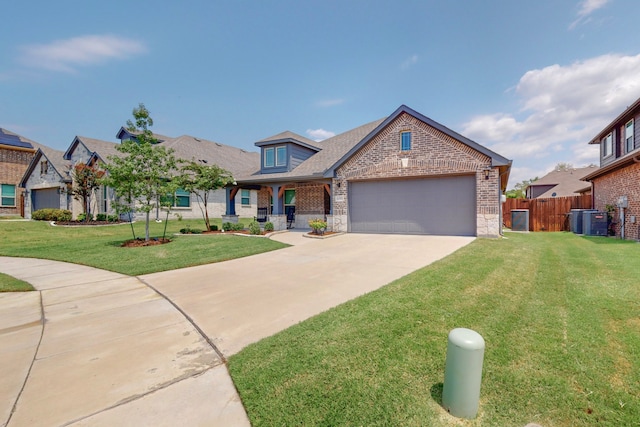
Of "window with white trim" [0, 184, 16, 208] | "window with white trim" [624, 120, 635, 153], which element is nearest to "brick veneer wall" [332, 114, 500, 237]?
"window with white trim" [624, 120, 635, 153]

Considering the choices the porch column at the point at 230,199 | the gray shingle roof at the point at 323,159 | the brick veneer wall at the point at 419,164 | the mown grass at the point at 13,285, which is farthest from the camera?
the porch column at the point at 230,199

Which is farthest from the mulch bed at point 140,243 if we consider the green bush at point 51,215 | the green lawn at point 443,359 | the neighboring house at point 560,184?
the neighboring house at point 560,184

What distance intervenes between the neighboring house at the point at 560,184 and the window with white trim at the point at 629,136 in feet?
60.4

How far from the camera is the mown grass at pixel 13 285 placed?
553 cm

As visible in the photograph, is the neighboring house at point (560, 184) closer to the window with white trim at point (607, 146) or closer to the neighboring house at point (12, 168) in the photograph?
the window with white trim at point (607, 146)

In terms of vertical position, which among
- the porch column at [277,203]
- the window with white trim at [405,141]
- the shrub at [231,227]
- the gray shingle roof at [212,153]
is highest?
the gray shingle roof at [212,153]

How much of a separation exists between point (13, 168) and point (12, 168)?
0.21ft

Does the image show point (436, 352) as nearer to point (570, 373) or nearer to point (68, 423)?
point (570, 373)

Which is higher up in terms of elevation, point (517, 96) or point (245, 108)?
point (245, 108)

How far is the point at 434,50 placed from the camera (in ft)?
39.7

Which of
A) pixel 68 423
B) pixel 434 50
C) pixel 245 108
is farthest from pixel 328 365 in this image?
pixel 245 108

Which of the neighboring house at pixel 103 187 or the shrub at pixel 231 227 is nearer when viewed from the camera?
the shrub at pixel 231 227

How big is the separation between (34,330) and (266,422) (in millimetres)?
3845

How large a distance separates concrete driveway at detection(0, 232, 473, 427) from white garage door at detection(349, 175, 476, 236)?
17.0ft
